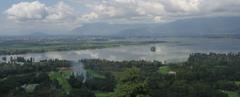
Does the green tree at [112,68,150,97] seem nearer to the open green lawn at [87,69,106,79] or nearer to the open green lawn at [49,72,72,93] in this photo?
the open green lawn at [49,72,72,93]

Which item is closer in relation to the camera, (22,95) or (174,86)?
(22,95)

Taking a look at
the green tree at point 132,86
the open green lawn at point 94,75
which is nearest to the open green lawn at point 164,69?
the open green lawn at point 94,75

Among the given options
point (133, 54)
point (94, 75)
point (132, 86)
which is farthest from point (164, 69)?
point (132, 86)

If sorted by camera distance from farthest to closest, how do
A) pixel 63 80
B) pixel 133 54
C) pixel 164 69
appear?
pixel 133 54, pixel 164 69, pixel 63 80

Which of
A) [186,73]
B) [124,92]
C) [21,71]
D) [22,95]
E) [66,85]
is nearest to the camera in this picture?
[124,92]

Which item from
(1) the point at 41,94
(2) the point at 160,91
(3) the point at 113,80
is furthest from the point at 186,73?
(1) the point at 41,94

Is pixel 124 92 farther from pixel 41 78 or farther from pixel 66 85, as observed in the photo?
pixel 41 78

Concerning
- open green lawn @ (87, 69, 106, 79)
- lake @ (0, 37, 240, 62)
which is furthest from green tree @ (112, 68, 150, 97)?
lake @ (0, 37, 240, 62)

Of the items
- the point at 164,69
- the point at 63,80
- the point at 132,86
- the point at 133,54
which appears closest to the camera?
the point at 132,86

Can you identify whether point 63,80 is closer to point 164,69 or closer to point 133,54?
point 164,69
